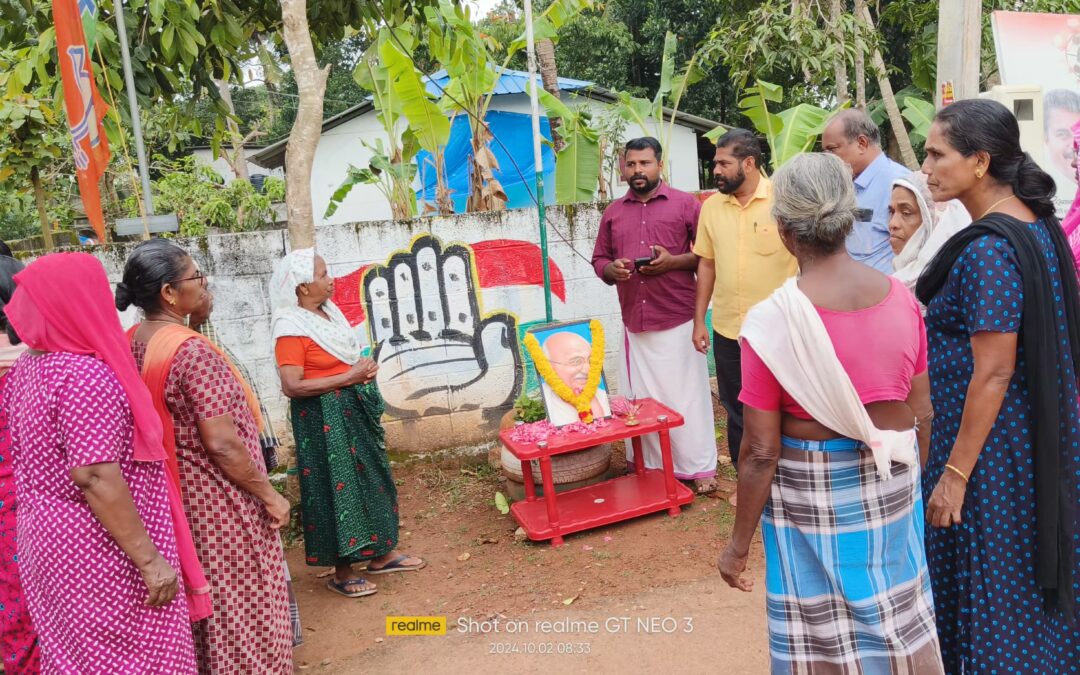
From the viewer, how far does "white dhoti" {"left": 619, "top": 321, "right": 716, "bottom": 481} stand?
495 cm

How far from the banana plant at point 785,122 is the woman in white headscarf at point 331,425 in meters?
4.34

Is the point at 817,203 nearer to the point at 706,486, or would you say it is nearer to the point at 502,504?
the point at 706,486

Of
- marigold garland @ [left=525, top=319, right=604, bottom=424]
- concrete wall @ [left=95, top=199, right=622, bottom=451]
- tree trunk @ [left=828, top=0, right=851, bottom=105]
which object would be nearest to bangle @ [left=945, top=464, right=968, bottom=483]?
marigold garland @ [left=525, top=319, right=604, bottom=424]

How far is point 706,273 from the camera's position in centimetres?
466

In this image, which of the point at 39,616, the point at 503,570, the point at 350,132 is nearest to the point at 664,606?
the point at 503,570

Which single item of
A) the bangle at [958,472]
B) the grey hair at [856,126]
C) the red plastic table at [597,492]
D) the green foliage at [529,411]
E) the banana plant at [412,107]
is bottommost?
the red plastic table at [597,492]

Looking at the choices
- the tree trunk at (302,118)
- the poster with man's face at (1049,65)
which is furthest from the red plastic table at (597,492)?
the poster with man's face at (1049,65)

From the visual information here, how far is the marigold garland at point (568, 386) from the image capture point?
184 inches

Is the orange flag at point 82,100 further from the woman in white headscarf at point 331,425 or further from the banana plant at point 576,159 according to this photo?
the banana plant at point 576,159

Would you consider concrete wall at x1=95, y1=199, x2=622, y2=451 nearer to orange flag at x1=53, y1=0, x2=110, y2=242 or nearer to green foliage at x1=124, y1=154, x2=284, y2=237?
orange flag at x1=53, y1=0, x2=110, y2=242

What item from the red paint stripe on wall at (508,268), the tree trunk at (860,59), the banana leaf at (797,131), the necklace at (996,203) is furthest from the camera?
the tree trunk at (860,59)

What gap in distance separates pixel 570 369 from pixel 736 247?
119 cm

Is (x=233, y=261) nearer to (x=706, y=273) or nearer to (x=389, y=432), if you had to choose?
(x=389, y=432)

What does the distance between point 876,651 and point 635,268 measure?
298cm
